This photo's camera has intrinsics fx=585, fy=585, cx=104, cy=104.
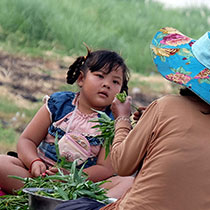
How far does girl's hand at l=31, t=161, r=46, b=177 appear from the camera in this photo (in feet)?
12.4

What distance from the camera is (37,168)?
380cm

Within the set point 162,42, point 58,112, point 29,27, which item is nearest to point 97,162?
point 58,112

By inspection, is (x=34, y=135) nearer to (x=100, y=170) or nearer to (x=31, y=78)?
(x=100, y=170)

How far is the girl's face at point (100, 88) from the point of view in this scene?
4.03 m

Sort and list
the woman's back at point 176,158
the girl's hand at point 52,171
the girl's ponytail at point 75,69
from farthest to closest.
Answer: the girl's ponytail at point 75,69 → the girl's hand at point 52,171 → the woman's back at point 176,158

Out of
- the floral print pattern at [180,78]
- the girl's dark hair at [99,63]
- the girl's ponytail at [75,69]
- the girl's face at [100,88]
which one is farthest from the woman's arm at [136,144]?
the girl's ponytail at [75,69]

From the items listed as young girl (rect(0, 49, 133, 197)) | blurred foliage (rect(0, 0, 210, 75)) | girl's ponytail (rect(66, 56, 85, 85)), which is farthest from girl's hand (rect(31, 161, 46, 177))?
blurred foliage (rect(0, 0, 210, 75))

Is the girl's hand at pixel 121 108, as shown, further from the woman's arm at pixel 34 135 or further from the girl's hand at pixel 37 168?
the woman's arm at pixel 34 135

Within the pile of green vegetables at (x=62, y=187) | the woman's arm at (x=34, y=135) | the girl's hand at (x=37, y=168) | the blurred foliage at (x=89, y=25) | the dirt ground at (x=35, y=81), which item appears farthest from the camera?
the blurred foliage at (x=89, y=25)

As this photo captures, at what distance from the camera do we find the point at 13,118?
6008 mm

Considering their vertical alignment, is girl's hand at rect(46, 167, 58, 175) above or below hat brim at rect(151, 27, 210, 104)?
below

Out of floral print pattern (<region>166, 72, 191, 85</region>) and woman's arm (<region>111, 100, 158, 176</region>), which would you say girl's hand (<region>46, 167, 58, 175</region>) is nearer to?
woman's arm (<region>111, 100, 158, 176</region>)

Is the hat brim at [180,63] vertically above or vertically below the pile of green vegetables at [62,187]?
above

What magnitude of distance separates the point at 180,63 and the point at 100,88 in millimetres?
1456
